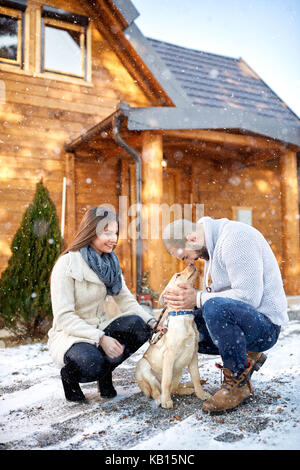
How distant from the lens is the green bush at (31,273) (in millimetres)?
5246

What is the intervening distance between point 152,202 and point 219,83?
178 inches

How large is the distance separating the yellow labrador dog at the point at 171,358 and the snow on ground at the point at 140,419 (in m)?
0.10

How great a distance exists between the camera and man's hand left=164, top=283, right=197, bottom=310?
8.89ft

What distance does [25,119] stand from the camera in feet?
22.9

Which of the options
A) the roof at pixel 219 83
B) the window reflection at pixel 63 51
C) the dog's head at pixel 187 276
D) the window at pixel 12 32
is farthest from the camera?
the roof at pixel 219 83

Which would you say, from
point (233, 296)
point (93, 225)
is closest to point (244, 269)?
point (233, 296)

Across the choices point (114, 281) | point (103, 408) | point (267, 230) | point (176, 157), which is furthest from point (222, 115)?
point (103, 408)

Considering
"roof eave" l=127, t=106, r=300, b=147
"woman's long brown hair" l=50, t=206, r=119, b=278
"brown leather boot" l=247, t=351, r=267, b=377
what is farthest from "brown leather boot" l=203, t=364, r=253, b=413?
"roof eave" l=127, t=106, r=300, b=147

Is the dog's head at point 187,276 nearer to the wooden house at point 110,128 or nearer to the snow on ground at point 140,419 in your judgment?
the snow on ground at point 140,419

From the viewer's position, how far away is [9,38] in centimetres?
704

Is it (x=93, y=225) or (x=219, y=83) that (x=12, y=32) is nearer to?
(x=219, y=83)

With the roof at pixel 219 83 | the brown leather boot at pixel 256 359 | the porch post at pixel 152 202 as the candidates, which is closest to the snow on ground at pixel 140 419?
the brown leather boot at pixel 256 359
